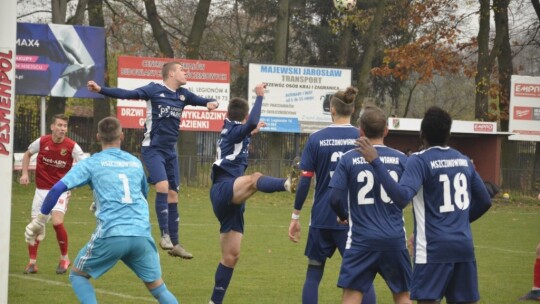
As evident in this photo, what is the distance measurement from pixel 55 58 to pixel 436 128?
71.9ft

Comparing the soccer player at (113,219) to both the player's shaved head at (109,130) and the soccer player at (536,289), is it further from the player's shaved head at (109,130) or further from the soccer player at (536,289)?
the soccer player at (536,289)

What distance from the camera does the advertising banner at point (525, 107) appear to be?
34125 mm

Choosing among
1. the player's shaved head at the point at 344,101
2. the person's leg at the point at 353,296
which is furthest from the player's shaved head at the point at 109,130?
the person's leg at the point at 353,296

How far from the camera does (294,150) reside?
3569 centimetres

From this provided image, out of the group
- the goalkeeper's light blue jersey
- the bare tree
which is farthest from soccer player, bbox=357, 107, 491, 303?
the bare tree

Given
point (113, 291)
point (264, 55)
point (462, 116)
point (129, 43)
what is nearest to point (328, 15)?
point (264, 55)

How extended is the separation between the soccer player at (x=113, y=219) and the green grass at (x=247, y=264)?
2704mm

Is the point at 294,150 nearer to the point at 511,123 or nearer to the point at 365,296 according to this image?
the point at 511,123

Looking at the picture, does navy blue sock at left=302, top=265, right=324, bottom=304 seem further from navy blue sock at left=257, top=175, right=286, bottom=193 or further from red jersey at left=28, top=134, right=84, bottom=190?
red jersey at left=28, top=134, right=84, bottom=190

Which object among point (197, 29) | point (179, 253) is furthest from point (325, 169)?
point (197, 29)

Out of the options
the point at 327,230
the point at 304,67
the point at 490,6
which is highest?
the point at 490,6

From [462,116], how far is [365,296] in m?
58.5

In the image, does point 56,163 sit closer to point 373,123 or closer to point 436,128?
point 373,123

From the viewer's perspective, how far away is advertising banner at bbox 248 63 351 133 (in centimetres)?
3180
